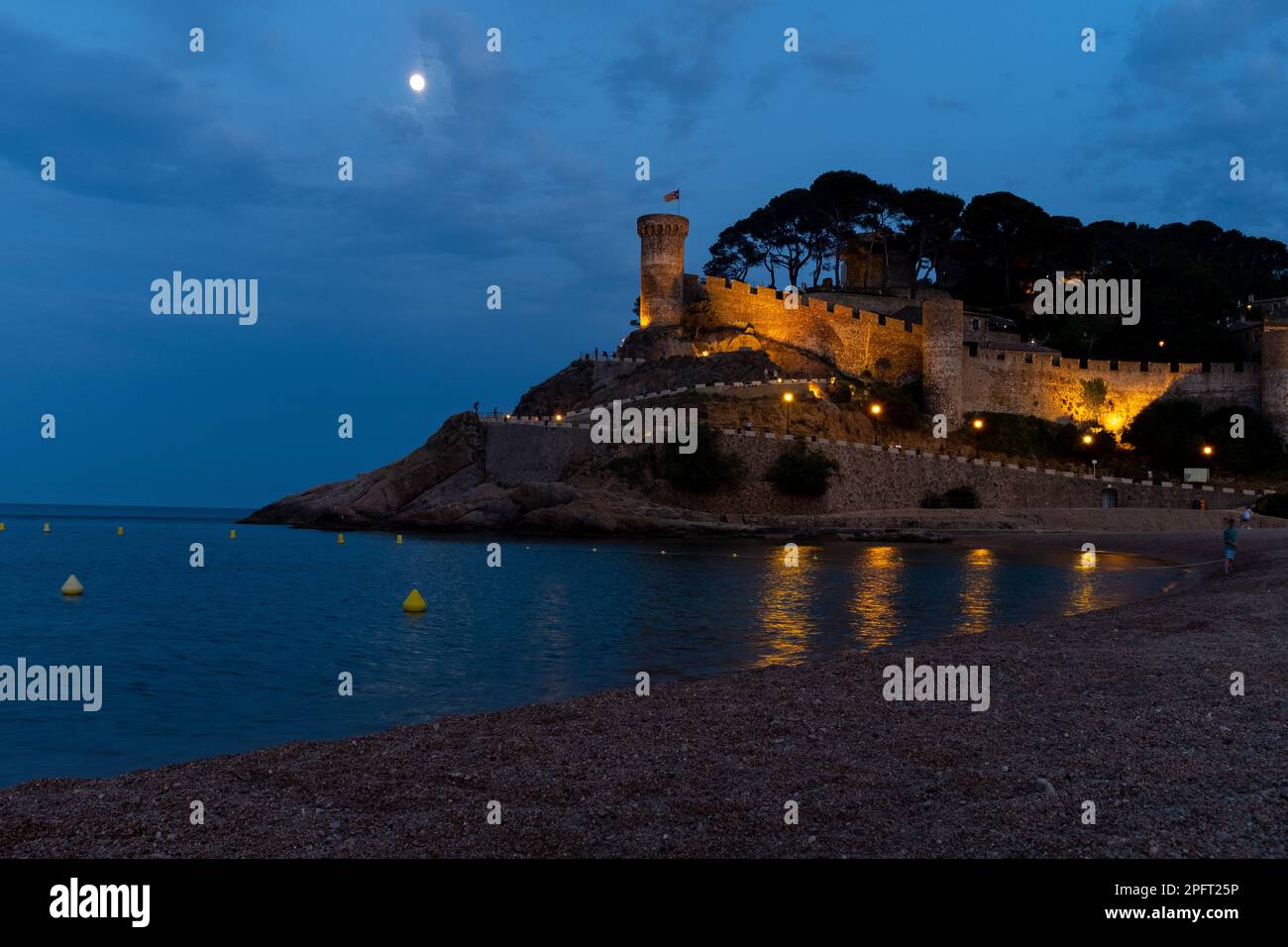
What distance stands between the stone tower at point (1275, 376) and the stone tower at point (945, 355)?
17706 millimetres

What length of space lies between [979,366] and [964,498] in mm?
11567

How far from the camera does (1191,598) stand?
17.7 meters

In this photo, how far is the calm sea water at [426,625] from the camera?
11.7 m

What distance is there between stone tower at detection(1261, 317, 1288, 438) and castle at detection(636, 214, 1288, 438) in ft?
0.19

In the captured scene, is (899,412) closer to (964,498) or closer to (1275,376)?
(964,498)

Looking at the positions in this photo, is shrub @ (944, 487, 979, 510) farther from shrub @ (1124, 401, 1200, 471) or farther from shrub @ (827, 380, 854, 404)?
shrub @ (1124, 401, 1200, 471)

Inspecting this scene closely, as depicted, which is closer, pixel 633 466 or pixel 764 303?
pixel 633 466

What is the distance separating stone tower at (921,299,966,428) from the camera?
5691 centimetres

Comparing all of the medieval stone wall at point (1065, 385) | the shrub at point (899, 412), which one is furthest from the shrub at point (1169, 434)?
the shrub at point (899, 412)

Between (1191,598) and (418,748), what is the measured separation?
51.4 feet

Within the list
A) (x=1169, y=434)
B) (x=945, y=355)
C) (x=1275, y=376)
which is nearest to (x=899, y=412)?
(x=945, y=355)

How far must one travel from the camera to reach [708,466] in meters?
50.3

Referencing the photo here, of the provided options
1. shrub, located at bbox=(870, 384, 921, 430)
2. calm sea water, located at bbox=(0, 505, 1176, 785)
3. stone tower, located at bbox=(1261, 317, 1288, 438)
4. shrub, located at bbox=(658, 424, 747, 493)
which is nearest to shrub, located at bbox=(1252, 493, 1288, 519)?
stone tower, located at bbox=(1261, 317, 1288, 438)
